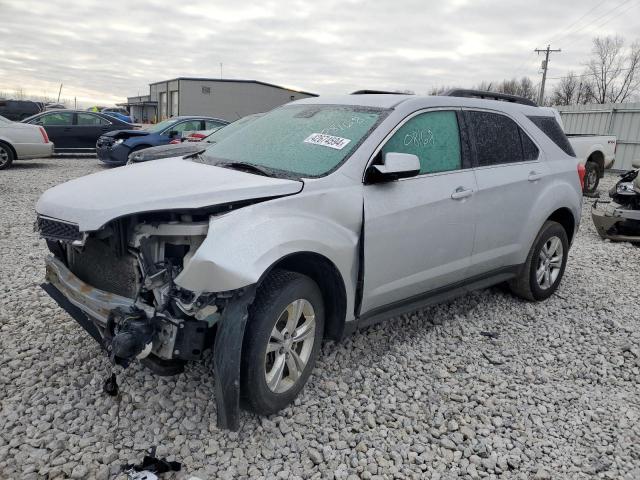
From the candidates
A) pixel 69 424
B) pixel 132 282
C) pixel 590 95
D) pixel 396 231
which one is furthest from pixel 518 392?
pixel 590 95

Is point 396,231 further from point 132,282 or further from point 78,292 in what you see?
point 78,292

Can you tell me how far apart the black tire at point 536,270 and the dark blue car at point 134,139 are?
976 centimetres

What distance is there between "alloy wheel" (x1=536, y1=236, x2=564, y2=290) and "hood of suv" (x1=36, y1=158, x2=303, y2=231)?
9.70 ft

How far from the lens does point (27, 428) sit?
2.84m

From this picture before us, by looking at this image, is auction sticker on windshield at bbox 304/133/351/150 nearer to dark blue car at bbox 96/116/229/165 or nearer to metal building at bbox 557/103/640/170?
dark blue car at bbox 96/116/229/165

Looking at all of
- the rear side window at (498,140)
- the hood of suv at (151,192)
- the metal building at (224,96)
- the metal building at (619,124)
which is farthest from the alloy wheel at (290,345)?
the metal building at (224,96)

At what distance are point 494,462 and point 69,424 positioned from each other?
2.35 meters

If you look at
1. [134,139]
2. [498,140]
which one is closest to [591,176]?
[498,140]

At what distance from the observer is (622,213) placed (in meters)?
7.67

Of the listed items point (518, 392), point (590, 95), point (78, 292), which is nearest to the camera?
point (78, 292)

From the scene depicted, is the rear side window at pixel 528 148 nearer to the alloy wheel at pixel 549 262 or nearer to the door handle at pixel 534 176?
the door handle at pixel 534 176

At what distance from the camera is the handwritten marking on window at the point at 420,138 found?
3613mm

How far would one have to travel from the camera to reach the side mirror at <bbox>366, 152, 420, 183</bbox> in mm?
3176

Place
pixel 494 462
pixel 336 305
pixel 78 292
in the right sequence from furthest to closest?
pixel 336 305 < pixel 78 292 < pixel 494 462
